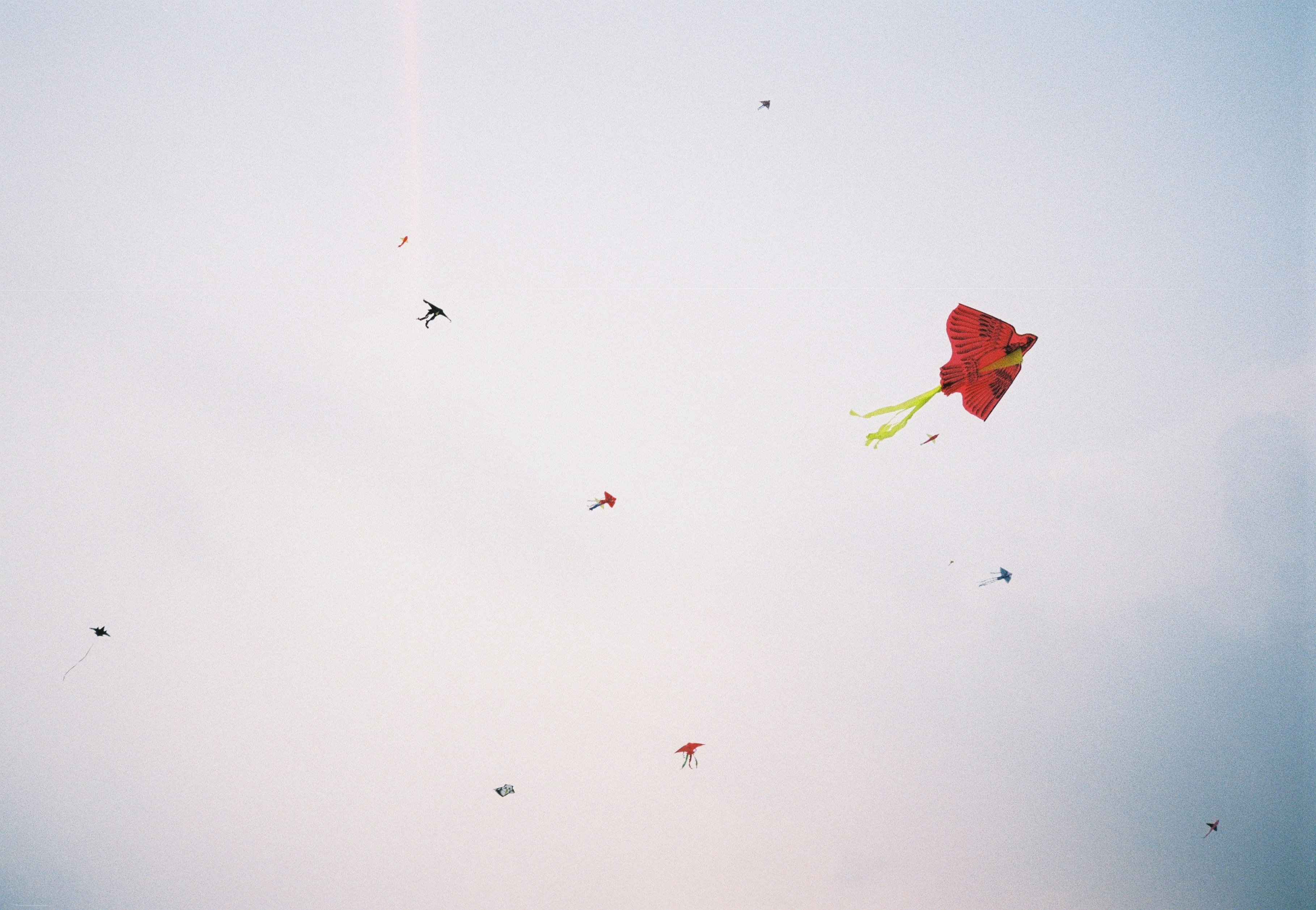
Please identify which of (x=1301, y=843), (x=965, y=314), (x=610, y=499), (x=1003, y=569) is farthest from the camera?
(x=1301, y=843)

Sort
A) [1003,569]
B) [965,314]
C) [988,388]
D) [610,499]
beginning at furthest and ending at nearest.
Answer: [1003,569], [610,499], [988,388], [965,314]

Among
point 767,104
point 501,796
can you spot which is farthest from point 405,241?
point 501,796

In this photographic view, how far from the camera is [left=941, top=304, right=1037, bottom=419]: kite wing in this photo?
505 centimetres

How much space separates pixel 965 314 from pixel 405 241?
5.54 m

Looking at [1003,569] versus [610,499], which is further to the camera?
[1003,569]

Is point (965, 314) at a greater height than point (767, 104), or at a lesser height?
lesser

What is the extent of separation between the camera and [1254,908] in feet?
25.2

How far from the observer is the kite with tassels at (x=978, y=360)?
505cm

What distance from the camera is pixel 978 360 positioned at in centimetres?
514

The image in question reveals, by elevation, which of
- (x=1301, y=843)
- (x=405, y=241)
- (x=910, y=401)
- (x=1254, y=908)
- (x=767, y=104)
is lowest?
(x=1254, y=908)

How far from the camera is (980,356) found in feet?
16.8

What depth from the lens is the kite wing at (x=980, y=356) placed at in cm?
505

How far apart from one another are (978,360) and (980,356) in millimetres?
43

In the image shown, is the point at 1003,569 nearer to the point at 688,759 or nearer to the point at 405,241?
the point at 688,759
